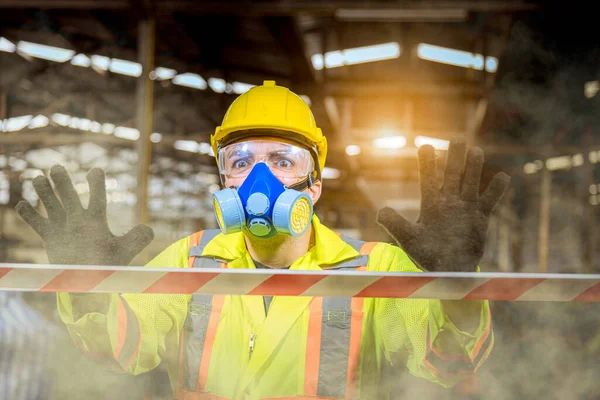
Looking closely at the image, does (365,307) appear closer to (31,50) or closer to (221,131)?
(221,131)

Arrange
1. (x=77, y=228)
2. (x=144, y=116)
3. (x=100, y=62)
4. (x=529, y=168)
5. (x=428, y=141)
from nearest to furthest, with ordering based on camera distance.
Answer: (x=77, y=228), (x=144, y=116), (x=100, y=62), (x=428, y=141), (x=529, y=168)

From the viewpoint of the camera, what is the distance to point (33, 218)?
158 centimetres

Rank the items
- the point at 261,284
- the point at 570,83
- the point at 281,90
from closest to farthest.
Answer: the point at 261,284 → the point at 281,90 → the point at 570,83

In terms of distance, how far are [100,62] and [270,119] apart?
21.6ft

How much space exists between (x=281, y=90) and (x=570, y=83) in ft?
16.3

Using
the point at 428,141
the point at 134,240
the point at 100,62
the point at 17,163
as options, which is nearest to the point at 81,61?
the point at 100,62

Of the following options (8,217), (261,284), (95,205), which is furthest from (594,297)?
(8,217)

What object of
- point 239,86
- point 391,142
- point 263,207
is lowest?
point 263,207

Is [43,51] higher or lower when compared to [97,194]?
higher

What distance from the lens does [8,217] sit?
520 inches

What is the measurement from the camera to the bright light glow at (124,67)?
24.6 feet

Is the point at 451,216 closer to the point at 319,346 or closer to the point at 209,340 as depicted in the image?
the point at 319,346

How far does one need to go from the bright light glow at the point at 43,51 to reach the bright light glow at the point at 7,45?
72 millimetres

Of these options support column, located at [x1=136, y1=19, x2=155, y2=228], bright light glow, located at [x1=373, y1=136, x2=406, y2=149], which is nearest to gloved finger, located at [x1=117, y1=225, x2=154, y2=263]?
support column, located at [x1=136, y1=19, x2=155, y2=228]
